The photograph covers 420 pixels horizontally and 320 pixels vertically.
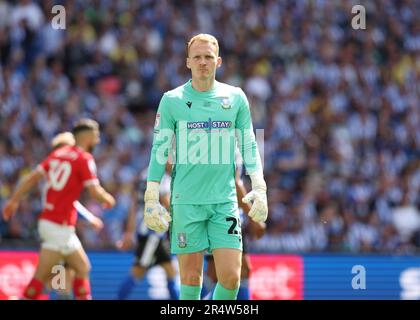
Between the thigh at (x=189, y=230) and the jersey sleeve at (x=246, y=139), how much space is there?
525 millimetres

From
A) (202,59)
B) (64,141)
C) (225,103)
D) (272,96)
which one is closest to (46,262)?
(64,141)

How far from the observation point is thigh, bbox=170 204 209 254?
8094 mm

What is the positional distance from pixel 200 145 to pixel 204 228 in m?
0.67

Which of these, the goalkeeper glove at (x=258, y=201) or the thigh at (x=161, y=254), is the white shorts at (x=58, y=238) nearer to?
the thigh at (x=161, y=254)

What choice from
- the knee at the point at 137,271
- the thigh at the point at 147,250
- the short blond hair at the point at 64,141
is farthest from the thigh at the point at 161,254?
the short blond hair at the point at 64,141

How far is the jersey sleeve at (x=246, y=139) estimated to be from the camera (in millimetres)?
8258

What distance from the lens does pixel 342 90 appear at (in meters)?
21.8

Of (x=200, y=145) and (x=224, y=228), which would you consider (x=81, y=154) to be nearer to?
(x=200, y=145)

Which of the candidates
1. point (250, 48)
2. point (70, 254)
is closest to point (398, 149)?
point (250, 48)

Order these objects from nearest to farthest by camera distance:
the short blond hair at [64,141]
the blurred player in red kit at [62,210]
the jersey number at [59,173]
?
the blurred player in red kit at [62,210] → the jersey number at [59,173] → the short blond hair at [64,141]

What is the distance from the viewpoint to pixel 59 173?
11289mm

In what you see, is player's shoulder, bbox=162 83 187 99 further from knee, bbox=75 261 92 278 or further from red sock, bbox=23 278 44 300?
red sock, bbox=23 278 44 300

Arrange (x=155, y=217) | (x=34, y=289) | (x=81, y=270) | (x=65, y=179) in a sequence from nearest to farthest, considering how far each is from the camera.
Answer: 1. (x=155, y=217)
2. (x=34, y=289)
3. (x=81, y=270)
4. (x=65, y=179)
